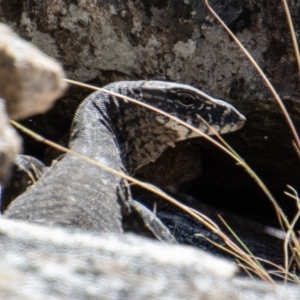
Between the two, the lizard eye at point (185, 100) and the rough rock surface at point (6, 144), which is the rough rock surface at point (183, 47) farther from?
the rough rock surface at point (6, 144)

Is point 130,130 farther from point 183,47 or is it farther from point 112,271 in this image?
point 112,271

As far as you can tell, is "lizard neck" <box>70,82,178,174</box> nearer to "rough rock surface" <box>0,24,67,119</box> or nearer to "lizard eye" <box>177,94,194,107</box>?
"lizard eye" <box>177,94,194,107</box>

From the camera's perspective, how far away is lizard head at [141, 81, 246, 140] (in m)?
5.36

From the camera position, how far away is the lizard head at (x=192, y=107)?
5355 millimetres

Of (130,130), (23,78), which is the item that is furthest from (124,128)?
(23,78)

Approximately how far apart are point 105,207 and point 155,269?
3.22 m

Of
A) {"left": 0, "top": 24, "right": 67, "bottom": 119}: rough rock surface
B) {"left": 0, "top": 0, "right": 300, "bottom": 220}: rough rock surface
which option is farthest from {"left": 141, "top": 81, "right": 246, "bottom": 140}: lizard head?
{"left": 0, "top": 24, "right": 67, "bottom": 119}: rough rock surface

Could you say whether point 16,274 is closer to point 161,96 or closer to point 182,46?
point 161,96

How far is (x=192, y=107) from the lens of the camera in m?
5.39

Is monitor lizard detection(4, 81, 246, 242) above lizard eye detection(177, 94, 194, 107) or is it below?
below

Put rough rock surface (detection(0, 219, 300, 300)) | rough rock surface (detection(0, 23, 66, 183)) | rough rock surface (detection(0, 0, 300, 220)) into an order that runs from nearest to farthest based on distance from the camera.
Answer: rough rock surface (detection(0, 219, 300, 300)) < rough rock surface (detection(0, 23, 66, 183)) < rough rock surface (detection(0, 0, 300, 220))

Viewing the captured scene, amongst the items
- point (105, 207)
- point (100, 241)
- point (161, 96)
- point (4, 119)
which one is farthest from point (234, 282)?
point (161, 96)

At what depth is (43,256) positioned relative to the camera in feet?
4.82

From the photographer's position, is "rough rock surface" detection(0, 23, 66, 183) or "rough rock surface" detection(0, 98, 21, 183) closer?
"rough rock surface" detection(0, 98, 21, 183)
